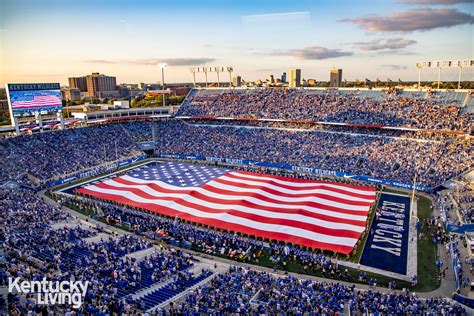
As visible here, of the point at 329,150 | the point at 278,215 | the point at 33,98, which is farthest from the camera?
the point at 329,150

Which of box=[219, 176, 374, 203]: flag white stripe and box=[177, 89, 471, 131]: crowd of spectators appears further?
box=[177, 89, 471, 131]: crowd of spectators

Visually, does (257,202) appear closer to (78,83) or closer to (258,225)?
(258,225)

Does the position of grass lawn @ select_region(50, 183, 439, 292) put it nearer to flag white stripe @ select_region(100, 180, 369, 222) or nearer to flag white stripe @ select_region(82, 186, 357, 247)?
flag white stripe @ select_region(82, 186, 357, 247)

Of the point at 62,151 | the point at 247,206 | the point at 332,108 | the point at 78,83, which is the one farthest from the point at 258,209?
the point at 78,83

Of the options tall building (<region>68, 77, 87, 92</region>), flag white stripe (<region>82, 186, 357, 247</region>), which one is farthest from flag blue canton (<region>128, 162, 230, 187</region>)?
tall building (<region>68, 77, 87, 92</region>)

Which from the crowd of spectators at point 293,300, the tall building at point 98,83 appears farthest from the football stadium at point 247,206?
the tall building at point 98,83

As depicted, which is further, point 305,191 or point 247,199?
point 305,191
